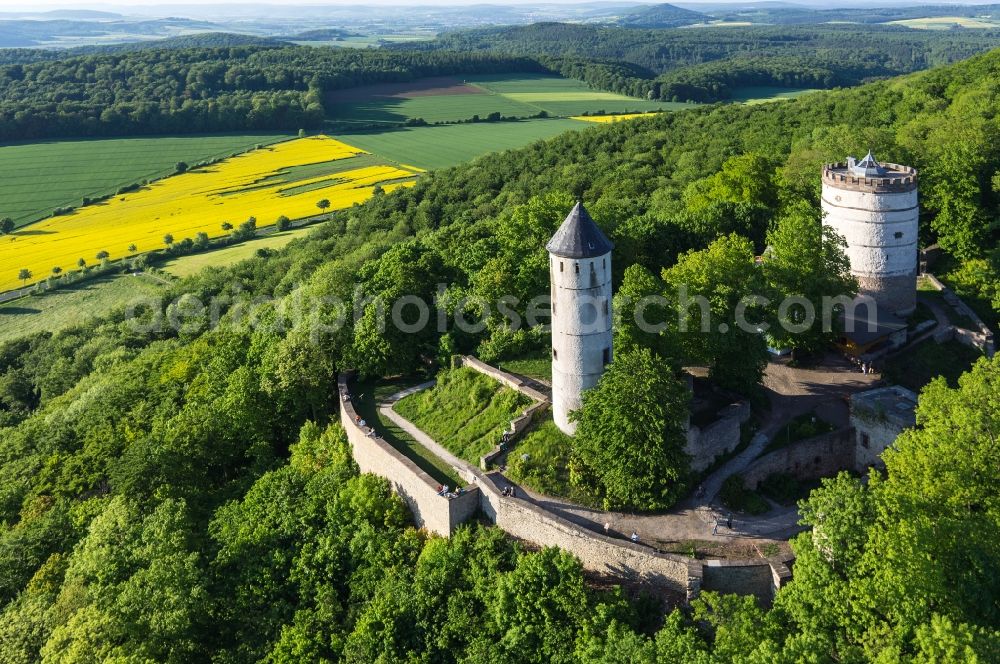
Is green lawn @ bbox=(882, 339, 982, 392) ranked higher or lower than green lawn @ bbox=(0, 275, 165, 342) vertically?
higher

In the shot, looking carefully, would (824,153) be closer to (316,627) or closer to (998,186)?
(998,186)

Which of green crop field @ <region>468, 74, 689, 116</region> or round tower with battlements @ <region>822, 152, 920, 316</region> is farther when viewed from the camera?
green crop field @ <region>468, 74, 689, 116</region>

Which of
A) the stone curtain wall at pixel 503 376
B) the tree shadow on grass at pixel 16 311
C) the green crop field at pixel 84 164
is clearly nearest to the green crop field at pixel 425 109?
the green crop field at pixel 84 164

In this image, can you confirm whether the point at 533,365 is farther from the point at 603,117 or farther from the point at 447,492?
the point at 603,117

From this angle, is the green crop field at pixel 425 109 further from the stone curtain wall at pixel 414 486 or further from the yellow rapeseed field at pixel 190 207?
the stone curtain wall at pixel 414 486

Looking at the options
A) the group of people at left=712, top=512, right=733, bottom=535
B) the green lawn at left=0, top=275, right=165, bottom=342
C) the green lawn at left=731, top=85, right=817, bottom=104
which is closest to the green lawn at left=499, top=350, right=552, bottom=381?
the group of people at left=712, top=512, right=733, bottom=535

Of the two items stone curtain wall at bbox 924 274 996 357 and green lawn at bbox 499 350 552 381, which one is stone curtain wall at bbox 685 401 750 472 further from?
stone curtain wall at bbox 924 274 996 357

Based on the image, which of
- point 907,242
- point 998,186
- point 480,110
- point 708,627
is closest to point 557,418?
point 708,627
